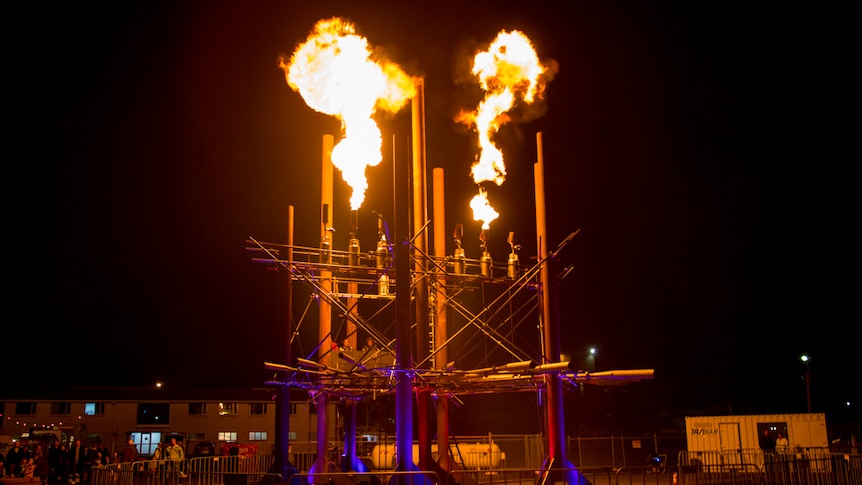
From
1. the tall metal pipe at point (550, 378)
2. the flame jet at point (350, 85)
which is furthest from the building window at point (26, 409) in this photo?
the tall metal pipe at point (550, 378)

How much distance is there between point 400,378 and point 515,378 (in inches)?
136

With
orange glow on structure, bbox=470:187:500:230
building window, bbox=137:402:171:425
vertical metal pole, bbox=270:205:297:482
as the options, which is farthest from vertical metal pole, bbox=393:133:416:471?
building window, bbox=137:402:171:425

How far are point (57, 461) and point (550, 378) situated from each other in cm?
2546

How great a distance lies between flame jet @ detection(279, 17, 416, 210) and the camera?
2061cm

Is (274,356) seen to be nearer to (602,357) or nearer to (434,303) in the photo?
(434,303)

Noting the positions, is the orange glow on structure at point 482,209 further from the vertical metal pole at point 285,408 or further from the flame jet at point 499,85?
the vertical metal pole at point 285,408

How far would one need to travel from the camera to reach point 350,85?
67.5 ft

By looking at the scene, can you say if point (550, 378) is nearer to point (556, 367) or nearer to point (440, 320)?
point (556, 367)

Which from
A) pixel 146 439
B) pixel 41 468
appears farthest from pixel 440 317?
pixel 146 439

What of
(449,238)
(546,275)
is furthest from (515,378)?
(449,238)

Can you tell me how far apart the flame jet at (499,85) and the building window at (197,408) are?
5825cm

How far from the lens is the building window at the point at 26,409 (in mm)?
71875

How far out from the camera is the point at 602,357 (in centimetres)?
7125

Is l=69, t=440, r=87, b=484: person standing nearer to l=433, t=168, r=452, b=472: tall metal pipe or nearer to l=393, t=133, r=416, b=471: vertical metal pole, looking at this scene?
l=433, t=168, r=452, b=472: tall metal pipe
